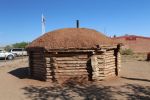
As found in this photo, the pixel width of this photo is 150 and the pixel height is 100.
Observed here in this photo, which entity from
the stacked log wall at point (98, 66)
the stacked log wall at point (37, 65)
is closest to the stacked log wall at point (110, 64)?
the stacked log wall at point (98, 66)

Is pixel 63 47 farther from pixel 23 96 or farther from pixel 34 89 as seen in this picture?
pixel 23 96

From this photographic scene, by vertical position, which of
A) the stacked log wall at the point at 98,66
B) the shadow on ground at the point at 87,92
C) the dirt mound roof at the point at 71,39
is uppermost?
the dirt mound roof at the point at 71,39

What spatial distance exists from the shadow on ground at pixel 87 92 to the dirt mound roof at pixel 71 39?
2492 millimetres

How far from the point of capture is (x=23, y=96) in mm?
13078

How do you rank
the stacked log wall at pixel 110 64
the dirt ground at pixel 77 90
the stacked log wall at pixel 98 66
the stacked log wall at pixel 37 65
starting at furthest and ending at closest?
1. the stacked log wall at pixel 37 65
2. the stacked log wall at pixel 110 64
3. the stacked log wall at pixel 98 66
4. the dirt ground at pixel 77 90

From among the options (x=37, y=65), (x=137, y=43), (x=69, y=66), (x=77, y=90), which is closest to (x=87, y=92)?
(x=77, y=90)

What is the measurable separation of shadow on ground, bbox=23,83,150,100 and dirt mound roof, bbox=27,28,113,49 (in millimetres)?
2492

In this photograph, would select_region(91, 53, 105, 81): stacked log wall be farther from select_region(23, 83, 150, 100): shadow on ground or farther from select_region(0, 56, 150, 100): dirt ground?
select_region(23, 83, 150, 100): shadow on ground

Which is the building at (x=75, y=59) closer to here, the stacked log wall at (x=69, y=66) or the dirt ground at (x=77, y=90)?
the stacked log wall at (x=69, y=66)

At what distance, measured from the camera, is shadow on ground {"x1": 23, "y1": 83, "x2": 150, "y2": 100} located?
41.3ft

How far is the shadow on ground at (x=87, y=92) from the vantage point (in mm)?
12578

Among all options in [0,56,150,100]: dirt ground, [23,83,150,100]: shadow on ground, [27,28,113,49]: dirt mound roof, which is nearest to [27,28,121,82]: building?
[27,28,113,49]: dirt mound roof

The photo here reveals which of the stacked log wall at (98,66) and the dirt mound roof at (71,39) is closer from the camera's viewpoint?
the stacked log wall at (98,66)

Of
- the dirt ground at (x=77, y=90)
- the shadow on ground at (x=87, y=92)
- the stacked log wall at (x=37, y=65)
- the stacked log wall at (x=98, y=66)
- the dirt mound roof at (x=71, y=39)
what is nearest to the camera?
the shadow on ground at (x=87, y=92)
